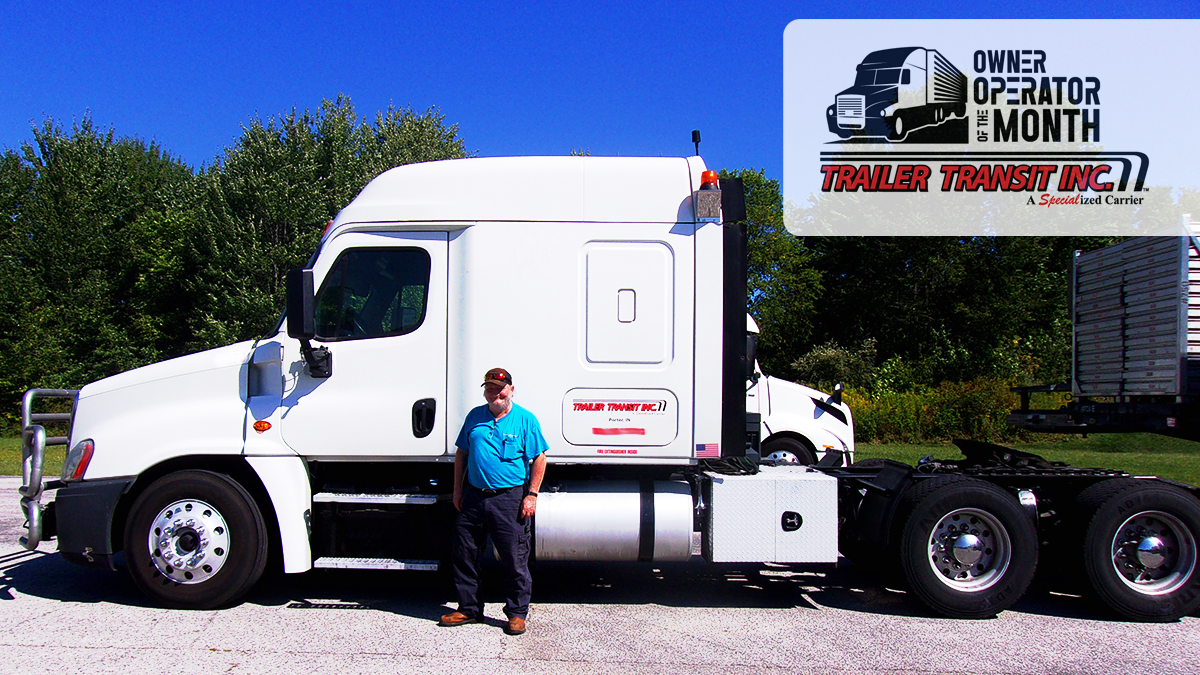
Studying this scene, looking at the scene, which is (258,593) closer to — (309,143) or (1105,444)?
(1105,444)

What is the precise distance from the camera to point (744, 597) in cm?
635

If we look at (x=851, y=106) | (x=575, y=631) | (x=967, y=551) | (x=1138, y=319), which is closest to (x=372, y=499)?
(x=575, y=631)

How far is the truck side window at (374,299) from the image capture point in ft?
19.0

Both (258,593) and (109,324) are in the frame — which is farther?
(109,324)

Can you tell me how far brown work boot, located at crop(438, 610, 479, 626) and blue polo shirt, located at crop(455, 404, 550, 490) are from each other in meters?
0.90

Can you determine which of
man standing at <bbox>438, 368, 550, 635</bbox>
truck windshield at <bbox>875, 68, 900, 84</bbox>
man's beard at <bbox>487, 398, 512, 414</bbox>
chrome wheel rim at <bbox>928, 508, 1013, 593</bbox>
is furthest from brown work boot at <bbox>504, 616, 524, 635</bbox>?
truck windshield at <bbox>875, 68, 900, 84</bbox>

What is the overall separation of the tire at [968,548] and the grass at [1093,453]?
346 inches

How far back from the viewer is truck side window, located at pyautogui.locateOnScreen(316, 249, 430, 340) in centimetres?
578

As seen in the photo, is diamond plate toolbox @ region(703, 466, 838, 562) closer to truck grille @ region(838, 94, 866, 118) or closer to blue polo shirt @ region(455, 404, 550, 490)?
blue polo shirt @ region(455, 404, 550, 490)

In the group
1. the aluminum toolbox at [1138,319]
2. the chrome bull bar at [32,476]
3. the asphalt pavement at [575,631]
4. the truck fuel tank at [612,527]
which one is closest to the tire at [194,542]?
the asphalt pavement at [575,631]

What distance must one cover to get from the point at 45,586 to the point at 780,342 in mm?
36442

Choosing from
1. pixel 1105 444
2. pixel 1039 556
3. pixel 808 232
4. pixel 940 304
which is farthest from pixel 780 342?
pixel 1039 556

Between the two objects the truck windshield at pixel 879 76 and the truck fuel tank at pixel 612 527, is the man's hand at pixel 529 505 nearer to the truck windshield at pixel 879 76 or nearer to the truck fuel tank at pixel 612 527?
the truck fuel tank at pixel 612 527

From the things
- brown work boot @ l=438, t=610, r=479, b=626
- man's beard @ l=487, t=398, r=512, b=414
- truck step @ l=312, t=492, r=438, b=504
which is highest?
man's beard @ l=487, t=398, r=512, b=414
